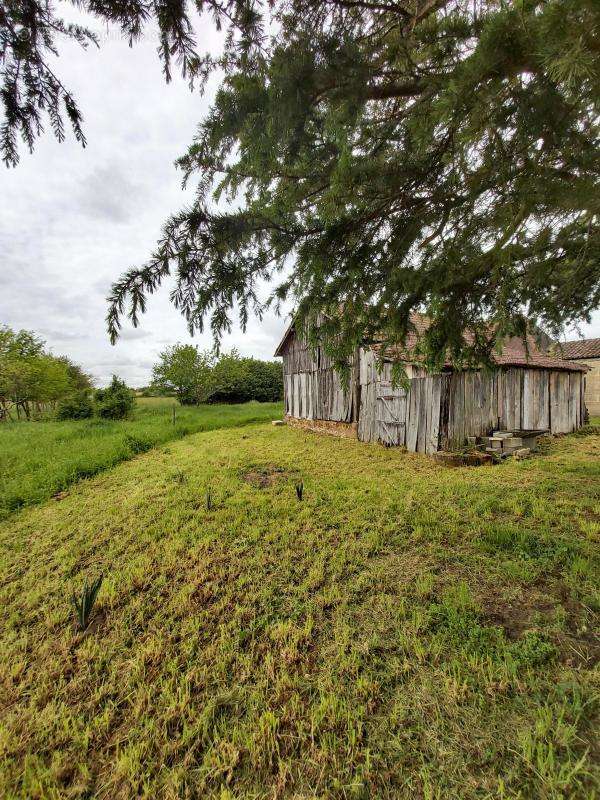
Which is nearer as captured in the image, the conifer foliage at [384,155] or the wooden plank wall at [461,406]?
the conifer foliage at [384,155]

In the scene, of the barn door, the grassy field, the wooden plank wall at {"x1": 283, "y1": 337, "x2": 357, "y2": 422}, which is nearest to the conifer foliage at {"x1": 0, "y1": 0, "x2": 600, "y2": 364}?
the grassy field

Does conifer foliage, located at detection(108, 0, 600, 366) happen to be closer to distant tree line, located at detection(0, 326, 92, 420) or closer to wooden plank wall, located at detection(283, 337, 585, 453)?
wooden plank wall, located at detection(283, 337, 585, 453)

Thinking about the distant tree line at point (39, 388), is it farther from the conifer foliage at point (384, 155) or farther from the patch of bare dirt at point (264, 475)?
the conifer foliage at point (384, 155)

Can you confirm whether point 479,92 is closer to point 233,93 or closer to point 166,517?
point 233,93

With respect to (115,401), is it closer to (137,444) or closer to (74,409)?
(74,409)

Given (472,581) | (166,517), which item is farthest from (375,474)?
(166,517)

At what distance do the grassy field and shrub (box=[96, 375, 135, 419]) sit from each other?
13943 millimetres

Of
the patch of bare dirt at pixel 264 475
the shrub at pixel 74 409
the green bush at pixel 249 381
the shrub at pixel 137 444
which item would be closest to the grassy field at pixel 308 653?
the patch of bare dirt at pixel 264 475

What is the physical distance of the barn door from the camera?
9.30m

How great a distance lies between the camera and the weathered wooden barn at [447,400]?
8.39m

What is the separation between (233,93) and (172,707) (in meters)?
4.37

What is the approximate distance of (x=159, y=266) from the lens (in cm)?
251

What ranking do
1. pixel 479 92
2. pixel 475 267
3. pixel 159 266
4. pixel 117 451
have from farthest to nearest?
pixel 117 451, pixel 475 267, pixel 159 266, pixel 479 92

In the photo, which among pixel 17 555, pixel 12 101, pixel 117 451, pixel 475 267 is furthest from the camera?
pixel 117 451
